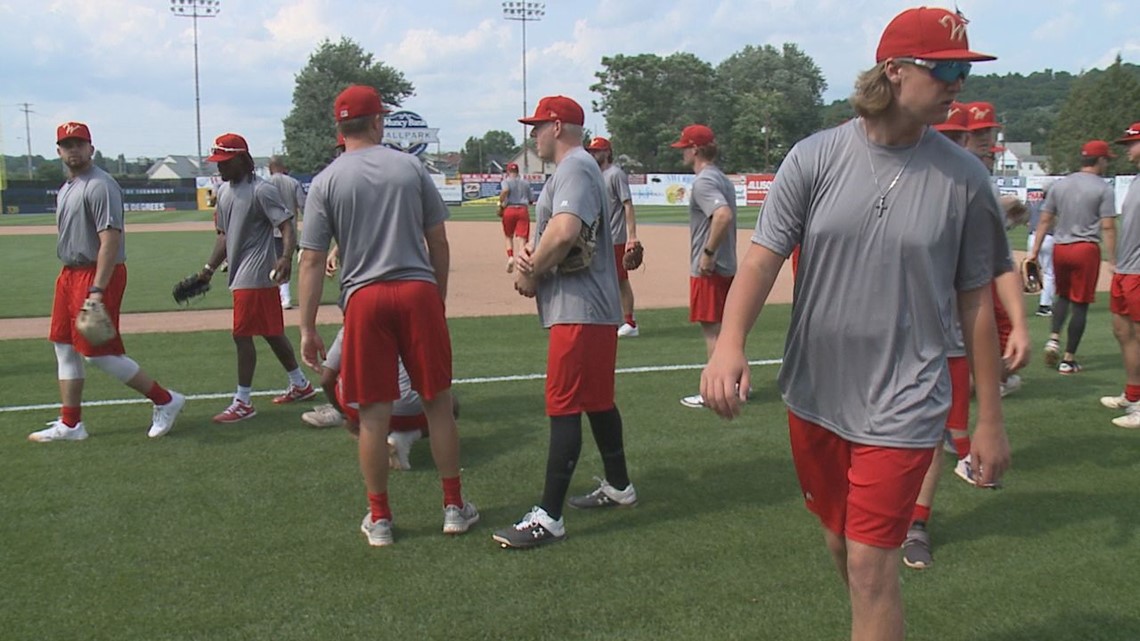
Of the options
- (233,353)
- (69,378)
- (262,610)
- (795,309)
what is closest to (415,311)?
(262,610)

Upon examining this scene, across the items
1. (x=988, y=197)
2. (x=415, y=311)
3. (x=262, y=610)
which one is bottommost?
(x=262, y=610)

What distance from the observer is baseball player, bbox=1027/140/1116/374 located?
8055 millimetres

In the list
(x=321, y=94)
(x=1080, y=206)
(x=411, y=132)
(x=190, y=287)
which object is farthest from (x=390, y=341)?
(x=321, y=94)

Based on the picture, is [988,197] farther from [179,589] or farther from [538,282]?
[179,589]

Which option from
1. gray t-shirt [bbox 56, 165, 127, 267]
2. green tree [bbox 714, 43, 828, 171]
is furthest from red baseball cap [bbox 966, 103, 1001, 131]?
green tree [bbox 714, 43, 828, 171]

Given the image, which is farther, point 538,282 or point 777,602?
point 538,282

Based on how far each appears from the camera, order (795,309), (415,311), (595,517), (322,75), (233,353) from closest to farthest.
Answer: (795,309), (415,311), (595,517), (233,353), (322,75)

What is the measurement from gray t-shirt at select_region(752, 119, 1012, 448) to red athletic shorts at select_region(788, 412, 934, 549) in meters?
0.05

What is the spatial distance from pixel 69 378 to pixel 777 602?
5.01 metres

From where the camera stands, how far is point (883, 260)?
268 centimetres

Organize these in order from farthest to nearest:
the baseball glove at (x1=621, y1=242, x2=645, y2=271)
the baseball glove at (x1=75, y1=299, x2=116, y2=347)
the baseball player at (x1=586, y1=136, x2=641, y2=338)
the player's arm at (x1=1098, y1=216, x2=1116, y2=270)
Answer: the baseball player at (x1=586, y1=136, x2=641, y2=338) → the baseball glove at (x1=621, y1=242, x2=645, y2=271) → the player's arm at (x1=1098, y1=216, x2=1116, y2=270) → the baseball glove at (x1=75, y1=299, x2=116, y2=347)

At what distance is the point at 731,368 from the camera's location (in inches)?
105

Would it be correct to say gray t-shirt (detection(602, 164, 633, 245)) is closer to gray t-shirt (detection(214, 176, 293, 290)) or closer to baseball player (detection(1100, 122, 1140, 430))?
gray t-shirt (detection(214, 176, 293, 290))

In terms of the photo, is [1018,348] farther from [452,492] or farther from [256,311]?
[256,311]
